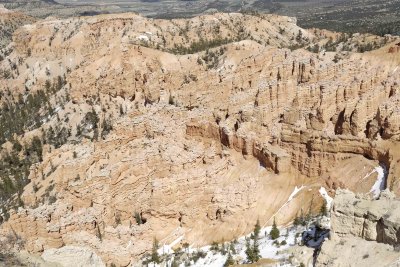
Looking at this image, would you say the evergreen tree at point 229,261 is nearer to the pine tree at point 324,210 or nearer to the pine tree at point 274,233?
the pine tree at point 274,233

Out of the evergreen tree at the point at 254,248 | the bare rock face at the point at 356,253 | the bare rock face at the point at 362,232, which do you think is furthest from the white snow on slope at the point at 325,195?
the bare rock face at the point at 356,253

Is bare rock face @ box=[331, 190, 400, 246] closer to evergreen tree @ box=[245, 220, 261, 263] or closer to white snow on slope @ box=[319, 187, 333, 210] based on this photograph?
evergreen tree @ box=[245, 220, 261, 263]

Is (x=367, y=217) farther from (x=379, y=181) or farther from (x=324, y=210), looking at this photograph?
(x=379, y=181)

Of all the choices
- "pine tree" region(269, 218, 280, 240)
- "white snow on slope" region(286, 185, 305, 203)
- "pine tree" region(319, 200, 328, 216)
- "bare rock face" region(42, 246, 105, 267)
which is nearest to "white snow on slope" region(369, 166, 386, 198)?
"pine tree" region(319, 200, 328, 216)

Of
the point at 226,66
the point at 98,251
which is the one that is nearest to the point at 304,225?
the point at 98,251

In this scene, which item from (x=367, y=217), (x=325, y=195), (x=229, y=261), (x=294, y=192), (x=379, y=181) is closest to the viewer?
(x=367, y=217)

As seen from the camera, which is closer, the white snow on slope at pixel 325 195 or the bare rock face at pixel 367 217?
the bare rock face at pixel 367 217

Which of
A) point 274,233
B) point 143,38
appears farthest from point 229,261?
point 143,38
